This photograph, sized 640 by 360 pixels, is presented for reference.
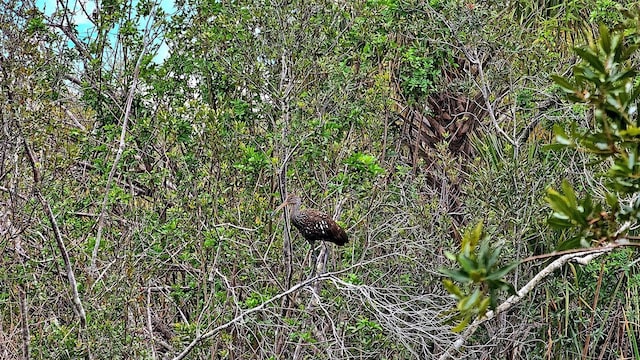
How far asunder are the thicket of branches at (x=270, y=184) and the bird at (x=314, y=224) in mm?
126

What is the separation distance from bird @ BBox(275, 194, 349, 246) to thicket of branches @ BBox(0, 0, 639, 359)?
126 millimetres

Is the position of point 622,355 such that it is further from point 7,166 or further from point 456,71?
point 7,166

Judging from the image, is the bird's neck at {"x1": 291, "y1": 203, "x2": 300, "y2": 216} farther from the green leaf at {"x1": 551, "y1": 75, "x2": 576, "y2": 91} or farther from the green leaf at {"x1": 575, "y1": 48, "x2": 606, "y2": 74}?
the green leaf at {"x1": 575, "y1": 48, "x2": 606, "y2": 74}

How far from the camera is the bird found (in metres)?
4.47

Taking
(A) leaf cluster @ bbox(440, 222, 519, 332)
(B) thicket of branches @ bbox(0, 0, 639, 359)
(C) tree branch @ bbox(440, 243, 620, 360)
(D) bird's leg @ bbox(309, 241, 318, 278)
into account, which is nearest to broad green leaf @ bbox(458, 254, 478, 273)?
(A) leaf cluster @ bbox(440, 222, 519, 332)

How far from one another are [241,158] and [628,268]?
2.62 m

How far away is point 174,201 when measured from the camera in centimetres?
491

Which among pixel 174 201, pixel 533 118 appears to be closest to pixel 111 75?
pixel 174 201

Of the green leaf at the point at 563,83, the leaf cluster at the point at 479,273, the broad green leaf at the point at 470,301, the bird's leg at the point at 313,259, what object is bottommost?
the bird's leg at the point at 313,259

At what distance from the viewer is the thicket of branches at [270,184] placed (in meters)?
4.37

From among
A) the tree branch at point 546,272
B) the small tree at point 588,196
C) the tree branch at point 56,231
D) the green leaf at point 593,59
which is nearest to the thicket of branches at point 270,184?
the tree branch at point 56,231

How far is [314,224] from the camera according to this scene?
14.7 ft

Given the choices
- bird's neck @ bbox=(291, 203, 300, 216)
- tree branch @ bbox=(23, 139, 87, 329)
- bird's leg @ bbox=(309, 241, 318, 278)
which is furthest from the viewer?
bird's leg @ bbox=(309, 241, 318, 278)

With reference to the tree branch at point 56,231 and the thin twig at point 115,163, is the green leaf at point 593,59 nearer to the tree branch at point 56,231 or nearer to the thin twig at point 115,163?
the tree branch at point 56,231
